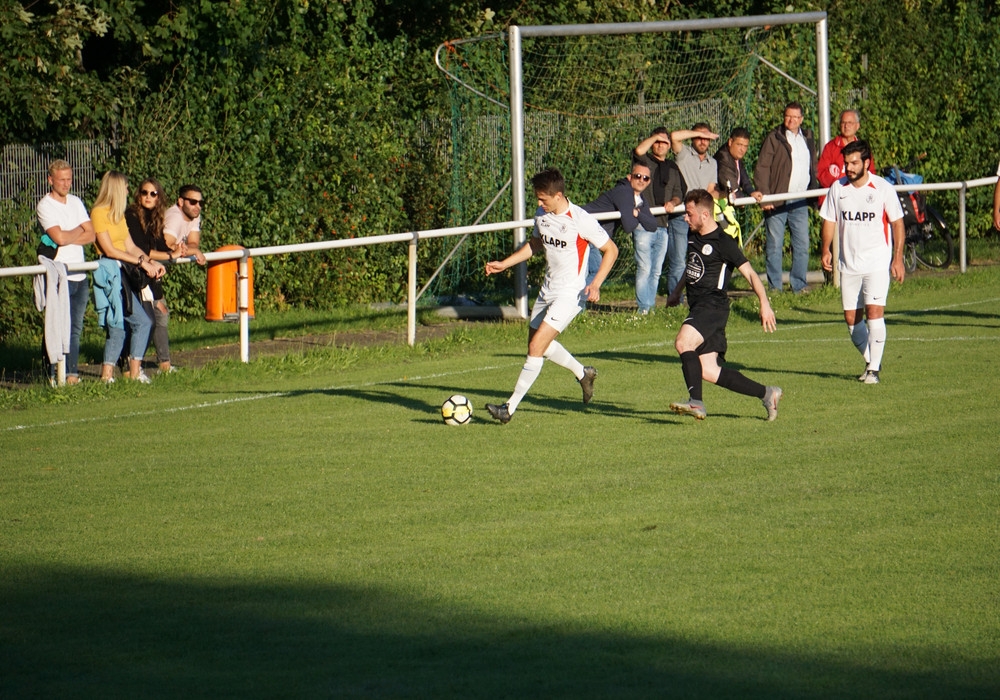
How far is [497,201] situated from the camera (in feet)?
61.8

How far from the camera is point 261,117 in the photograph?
18.5 m

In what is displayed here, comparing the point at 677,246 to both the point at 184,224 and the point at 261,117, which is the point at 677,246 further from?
the point at 184,224

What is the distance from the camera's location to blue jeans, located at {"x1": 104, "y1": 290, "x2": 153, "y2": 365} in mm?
13383

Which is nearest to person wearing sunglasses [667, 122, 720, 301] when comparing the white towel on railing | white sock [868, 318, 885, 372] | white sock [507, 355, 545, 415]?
white sock [868, 318, 885, 372]

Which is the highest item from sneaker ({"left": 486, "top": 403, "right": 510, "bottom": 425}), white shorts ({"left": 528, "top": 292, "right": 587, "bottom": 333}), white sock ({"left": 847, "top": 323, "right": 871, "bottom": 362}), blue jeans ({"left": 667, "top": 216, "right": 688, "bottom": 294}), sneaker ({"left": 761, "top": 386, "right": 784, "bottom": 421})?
blue jeans ({"left": 667, "top": 216, "right": 688, "bottom": 294})

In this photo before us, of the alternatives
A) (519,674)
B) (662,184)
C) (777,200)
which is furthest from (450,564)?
(777,200)

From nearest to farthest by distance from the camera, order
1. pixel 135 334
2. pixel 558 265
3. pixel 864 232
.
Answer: pixel 558 265
pixel 864 232
pixel 135 334

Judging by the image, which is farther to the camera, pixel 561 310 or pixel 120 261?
pixel 120 261

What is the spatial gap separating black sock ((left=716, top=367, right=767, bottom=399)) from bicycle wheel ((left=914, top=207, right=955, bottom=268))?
1084cm

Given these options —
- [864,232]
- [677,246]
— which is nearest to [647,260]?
[677,246]

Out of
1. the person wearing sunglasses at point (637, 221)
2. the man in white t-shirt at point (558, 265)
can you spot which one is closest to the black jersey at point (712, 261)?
the man in white t-shirt at point (558, 265)

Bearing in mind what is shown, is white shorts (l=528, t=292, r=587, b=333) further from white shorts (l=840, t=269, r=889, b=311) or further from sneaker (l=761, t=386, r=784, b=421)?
white shorts (l=840, t=269, r=889, b=311)

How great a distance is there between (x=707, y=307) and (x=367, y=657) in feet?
18.3

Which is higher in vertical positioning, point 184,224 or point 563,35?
point 563,35
